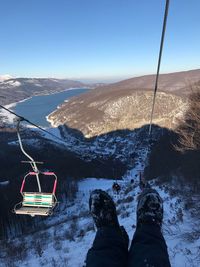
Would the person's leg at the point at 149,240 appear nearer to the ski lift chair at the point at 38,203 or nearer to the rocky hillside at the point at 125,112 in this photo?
the ski lift chair at the point at 38,203

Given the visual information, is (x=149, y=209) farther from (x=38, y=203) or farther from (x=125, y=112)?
(x=125, y=112)

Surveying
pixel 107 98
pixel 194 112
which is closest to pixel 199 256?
pixel 194 112

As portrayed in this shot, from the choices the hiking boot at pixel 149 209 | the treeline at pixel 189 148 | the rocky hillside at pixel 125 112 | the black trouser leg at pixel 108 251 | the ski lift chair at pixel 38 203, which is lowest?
the rocky hillside at pixel 125 112

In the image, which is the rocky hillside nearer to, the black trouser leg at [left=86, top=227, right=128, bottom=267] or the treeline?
the treeline

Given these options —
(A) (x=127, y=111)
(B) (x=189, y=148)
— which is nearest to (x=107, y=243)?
(B) (x=189, y=148)

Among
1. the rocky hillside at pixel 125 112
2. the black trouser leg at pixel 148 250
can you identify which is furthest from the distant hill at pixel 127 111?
the black trouser leg at pixel 148 250

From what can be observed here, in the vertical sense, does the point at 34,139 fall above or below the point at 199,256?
below

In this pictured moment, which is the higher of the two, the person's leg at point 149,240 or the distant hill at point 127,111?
the person's leg at point 149,240

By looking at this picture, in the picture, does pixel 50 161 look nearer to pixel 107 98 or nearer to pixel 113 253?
pixel 107 98
